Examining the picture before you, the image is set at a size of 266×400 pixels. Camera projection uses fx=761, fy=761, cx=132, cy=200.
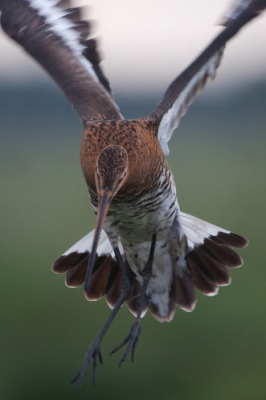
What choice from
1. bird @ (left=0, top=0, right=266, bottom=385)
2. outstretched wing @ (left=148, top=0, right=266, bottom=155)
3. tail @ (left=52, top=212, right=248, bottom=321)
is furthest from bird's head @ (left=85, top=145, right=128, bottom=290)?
tail @ (left=52, top=212, right=248, bottom=321)

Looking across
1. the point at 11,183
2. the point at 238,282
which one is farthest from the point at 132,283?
the point at 11,183

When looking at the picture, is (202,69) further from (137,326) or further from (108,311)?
(108,311)

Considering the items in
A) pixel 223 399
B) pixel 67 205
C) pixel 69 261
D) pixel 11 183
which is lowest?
pixel 223 399

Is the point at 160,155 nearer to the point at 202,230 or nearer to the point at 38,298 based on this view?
the point at 202,230

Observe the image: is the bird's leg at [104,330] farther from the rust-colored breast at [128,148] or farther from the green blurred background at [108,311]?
the green blurred background at [108,311]

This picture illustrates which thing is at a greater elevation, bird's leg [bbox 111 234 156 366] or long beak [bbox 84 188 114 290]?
long beak [bbox 84 188 114 290]

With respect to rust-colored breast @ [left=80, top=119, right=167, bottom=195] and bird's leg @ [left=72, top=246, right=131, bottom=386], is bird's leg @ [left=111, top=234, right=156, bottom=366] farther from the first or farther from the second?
rust-colored breast @ [left=80, top=119, right=167, bottom=195]

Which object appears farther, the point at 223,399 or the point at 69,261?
the point at 223,399

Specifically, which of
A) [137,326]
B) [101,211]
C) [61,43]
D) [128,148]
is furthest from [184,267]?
[61,43]
